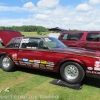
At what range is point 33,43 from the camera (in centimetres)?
647

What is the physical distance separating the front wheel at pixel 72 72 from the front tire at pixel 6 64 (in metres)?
2.41

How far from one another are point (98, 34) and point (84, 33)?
79cm

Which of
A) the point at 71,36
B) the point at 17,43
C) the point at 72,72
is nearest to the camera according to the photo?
the point at 72,72

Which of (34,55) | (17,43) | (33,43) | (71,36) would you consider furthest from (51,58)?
(71,36)

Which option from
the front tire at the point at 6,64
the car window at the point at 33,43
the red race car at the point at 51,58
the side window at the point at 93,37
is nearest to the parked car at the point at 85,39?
the side window at the point at 93,37

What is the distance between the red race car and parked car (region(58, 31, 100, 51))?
3223 mm

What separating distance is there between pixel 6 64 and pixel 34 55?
169 cm

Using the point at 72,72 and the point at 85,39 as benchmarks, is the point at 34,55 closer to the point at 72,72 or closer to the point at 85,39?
the point at 72,72

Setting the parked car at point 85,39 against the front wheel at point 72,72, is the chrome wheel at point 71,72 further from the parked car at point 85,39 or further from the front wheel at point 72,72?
the parked car at point 85,39

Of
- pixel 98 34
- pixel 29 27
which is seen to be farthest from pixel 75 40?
pixel 29 27

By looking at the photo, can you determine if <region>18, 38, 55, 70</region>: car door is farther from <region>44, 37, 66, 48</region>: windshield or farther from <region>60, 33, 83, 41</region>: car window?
<region>60, 33, 83, 41</region>: car window

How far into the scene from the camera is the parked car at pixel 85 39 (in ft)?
30.5

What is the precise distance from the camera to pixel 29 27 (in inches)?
2645

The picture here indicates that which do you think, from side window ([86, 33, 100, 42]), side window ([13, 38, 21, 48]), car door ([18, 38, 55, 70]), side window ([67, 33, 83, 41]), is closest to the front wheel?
car door ([18, 38, 55, 70])
